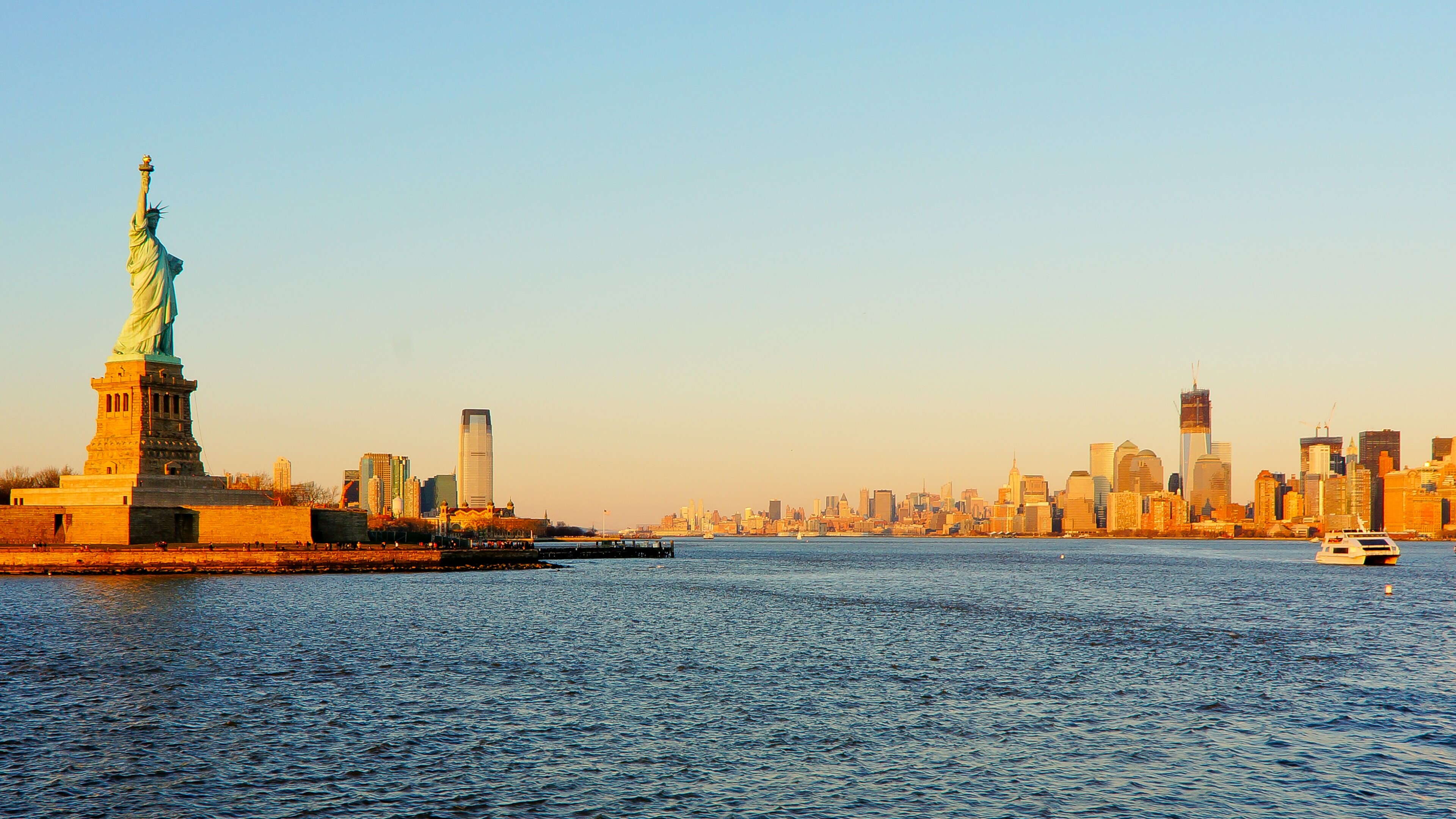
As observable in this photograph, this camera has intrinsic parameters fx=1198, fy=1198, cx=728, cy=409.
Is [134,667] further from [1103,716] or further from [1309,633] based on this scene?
[1309,633]

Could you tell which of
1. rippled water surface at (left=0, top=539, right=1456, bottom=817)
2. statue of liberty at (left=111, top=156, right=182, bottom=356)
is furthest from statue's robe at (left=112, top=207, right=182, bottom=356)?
→ rippled water surface at (left=0, top=539, right=1456, bottom=817)

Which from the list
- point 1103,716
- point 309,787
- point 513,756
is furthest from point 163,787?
point 1103,716

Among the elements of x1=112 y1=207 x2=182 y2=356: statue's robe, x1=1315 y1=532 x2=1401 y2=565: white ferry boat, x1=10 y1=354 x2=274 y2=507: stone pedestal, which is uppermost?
x1=112 y1=207 x2=182 y2=356: statue's robe

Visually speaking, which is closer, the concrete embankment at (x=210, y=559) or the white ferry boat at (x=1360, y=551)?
the concrete embankment at (x=210, y=559)

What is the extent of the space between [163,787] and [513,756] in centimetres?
772

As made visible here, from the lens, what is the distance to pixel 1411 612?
2729 inches

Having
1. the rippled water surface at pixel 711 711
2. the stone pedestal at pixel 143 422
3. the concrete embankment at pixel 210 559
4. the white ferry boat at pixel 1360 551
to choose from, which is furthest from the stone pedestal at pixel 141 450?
the white ferry boat at pixel 1360 551

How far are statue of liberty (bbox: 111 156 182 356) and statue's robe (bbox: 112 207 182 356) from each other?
1.2 inches

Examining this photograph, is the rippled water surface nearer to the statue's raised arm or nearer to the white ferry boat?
the statue's raised arm

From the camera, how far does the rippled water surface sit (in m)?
25.8

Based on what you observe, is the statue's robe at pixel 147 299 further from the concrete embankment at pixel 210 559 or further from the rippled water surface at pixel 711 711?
the rippled water surface at pixel 711 711

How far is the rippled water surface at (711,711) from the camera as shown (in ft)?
84.7

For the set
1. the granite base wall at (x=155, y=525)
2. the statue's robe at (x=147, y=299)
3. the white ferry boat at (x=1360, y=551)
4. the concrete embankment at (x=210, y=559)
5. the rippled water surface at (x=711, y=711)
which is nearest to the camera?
the rippled water surface at (x=711, y=711)

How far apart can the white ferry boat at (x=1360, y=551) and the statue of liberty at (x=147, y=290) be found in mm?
125858
